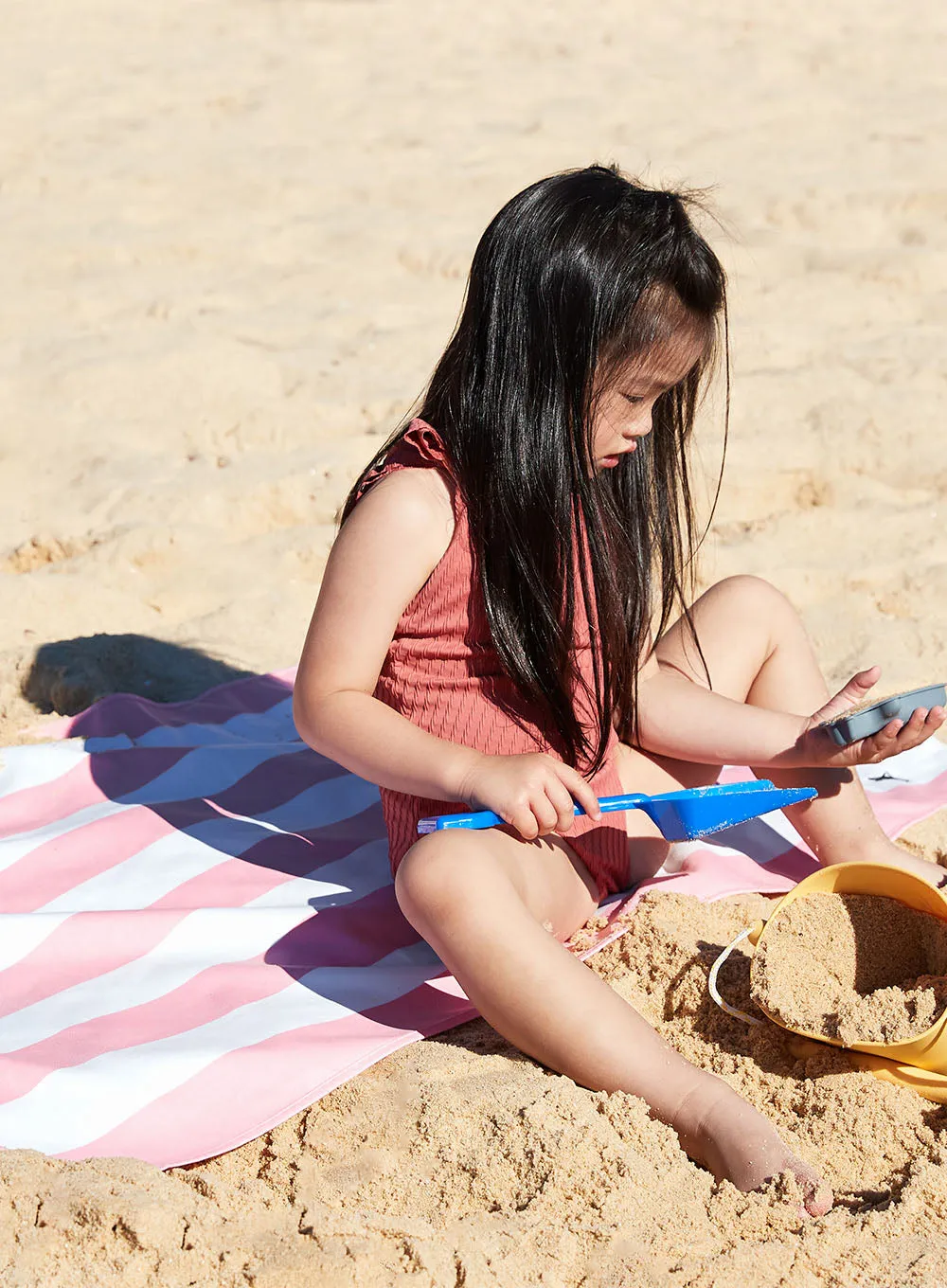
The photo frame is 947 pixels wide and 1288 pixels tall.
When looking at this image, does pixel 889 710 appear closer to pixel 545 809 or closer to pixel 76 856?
pixel 545 809

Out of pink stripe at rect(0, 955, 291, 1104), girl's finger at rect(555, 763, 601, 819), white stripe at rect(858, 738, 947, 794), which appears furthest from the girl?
white stripe at rect(858, 738, 947, 794)

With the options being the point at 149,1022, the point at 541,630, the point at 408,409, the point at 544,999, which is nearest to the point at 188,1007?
the point at 149,1022

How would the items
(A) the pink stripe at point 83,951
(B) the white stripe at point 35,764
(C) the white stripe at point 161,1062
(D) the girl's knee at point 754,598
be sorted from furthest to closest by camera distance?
(B) the white stripe at point 35,764, (D) the girl's knee at point 754,598, (A) the pink stripe at point 83,951, (C) the white stripe at point 161,1062

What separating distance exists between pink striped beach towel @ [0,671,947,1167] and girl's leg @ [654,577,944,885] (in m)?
0.10

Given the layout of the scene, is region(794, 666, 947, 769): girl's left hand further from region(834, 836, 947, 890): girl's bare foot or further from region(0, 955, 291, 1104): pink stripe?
region(0, 955, 291, 1104): pink stripe

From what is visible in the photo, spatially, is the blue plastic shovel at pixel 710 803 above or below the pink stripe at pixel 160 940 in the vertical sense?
above

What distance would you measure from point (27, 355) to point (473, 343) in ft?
7.42

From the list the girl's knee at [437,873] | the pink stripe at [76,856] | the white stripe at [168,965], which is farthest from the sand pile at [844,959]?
the pink stripe at [76,856]

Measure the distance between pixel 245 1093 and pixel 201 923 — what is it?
309 mm

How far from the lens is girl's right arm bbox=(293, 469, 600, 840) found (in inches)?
55.8

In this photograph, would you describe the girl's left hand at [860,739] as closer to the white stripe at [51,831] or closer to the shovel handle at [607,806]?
the shovel handle at [607,806]

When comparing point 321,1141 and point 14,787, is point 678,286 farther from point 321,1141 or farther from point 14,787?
point 14,787

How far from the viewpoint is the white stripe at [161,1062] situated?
1269 mm

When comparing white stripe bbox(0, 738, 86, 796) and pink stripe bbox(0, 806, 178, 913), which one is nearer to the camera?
pink stripe bbox(0, 806, 178, 913)
